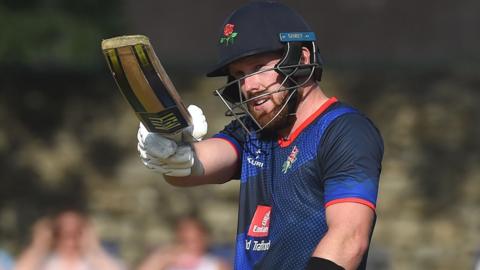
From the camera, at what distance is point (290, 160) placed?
12.8ft

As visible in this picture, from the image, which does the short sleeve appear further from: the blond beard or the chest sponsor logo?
the chest sponsor logo

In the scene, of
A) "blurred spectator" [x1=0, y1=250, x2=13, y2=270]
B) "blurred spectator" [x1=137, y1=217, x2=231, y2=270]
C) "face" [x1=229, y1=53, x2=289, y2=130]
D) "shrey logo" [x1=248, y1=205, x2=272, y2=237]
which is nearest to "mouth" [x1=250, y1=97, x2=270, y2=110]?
"face" [x1=229, y1=53, x2=289, y2=130]

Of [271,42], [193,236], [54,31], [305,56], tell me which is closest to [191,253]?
[193,236]

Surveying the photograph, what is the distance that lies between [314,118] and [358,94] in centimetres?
645

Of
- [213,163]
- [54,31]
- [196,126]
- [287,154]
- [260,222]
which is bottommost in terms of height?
[54,31]

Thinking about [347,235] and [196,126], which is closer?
[347,235]

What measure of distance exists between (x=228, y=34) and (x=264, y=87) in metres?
0.22

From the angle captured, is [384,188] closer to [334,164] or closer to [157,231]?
[157,231]

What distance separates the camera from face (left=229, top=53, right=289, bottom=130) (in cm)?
387

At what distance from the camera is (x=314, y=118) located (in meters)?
3.92

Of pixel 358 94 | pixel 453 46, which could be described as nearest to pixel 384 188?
pixel 358 94

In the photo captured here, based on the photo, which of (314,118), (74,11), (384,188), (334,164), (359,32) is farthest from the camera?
(359,32)

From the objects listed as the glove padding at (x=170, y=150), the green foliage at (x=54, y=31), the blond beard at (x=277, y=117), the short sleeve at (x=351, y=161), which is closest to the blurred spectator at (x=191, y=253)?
the green foliage at (x=54, y=31)

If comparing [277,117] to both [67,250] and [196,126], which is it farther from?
[67,250]
